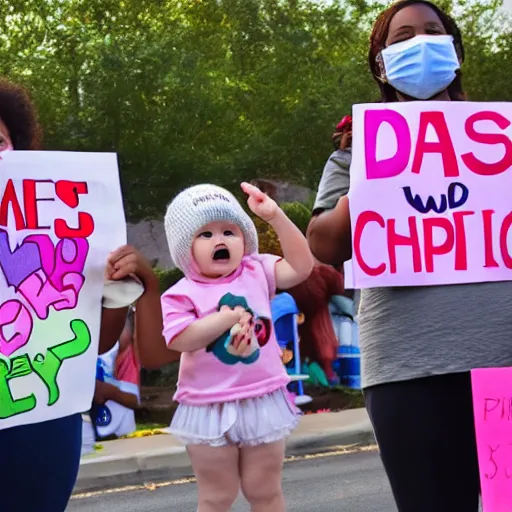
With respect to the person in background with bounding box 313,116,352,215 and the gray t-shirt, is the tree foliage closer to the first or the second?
the person in background with bounding box 313,116,352,215

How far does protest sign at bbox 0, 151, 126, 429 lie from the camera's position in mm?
1880

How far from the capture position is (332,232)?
1.94 metres

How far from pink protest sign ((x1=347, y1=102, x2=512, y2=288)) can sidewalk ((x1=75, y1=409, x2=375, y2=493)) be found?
455 centimetres

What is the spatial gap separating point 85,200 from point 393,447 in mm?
843

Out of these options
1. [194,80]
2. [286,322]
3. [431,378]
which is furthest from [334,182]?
[194,80]

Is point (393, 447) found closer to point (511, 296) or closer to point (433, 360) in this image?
point (433, 360)

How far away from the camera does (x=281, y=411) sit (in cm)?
263

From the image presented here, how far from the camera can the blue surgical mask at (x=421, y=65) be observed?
1973 millimetres

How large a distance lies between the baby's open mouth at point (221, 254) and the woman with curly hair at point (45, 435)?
55 centimetres

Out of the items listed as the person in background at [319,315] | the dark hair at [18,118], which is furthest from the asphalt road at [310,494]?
the dark hair at [18,118]

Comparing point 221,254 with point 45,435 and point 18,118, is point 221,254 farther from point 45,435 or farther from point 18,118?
point 45,435

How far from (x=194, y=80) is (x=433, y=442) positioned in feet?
22.7

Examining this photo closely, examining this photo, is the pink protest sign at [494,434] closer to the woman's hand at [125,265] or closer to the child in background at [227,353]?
the woman's hand at [125,265]

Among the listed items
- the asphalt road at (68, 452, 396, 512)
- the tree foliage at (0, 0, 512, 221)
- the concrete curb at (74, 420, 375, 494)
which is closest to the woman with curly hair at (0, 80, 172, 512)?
the asphalt road at (68, 452, 396, 512)
